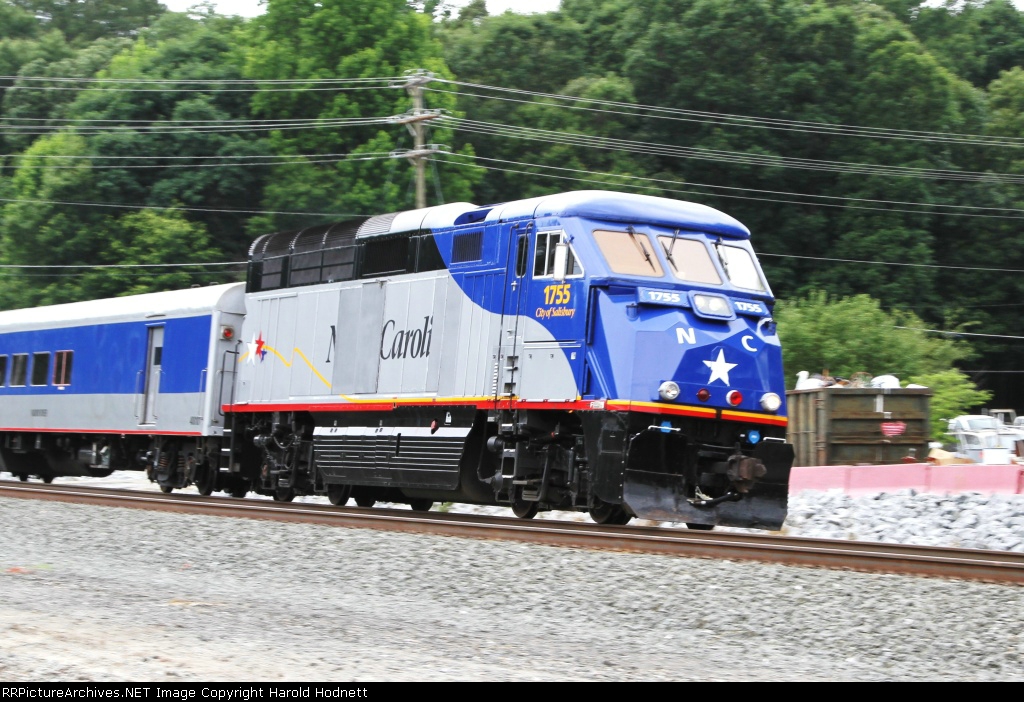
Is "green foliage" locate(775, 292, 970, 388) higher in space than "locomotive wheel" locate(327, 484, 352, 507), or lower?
higher

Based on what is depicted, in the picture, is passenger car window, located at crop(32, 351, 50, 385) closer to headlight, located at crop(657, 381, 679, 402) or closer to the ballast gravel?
the ballast gravel

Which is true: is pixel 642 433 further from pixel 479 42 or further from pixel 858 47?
pixel 479 42

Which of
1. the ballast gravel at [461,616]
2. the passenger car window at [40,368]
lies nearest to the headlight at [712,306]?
the ballast gravel at [461,616]

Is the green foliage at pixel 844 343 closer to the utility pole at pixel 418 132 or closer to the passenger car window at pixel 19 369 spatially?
the utility pole at pixel 418 132

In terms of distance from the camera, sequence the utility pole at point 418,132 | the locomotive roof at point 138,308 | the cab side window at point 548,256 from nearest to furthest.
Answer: the cab side window at point 548,256 < the locomotive roof at point 138,308 < the utility pole at point 418,132

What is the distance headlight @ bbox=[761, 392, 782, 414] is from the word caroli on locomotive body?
0.03m

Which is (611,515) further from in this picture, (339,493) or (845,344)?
(845,344)

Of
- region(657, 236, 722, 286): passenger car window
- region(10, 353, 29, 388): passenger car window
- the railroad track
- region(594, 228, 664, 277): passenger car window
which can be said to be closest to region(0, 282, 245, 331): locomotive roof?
region(10, 353, 29, 388): passenger car window

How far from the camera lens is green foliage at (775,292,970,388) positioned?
1446 inches

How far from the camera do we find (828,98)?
58.3m

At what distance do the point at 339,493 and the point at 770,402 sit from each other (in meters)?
7.29

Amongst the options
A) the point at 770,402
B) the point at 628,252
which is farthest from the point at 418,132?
the point at 770,402

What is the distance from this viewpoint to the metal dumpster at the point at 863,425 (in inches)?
939

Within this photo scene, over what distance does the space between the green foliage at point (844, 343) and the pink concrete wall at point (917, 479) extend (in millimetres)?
13633
